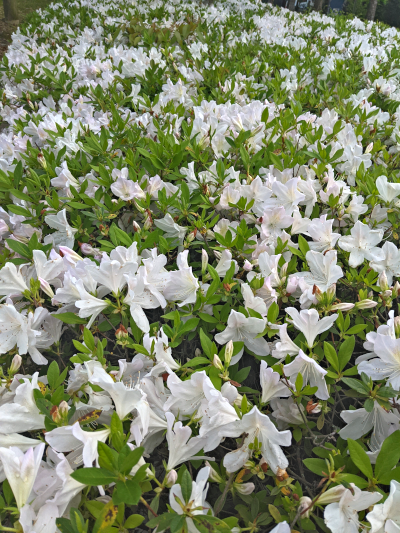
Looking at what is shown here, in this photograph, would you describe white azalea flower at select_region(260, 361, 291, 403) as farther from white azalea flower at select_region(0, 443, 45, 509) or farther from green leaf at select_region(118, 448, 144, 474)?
white azalea flower at select_region(0, 443, 45, 509)

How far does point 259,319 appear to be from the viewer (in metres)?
1.26

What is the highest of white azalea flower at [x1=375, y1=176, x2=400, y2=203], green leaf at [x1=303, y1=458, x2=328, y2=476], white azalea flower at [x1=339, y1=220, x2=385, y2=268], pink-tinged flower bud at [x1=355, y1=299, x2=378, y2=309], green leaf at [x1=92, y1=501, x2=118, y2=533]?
white azalea flower at [x1=375, y1=176, x2=400, y2=203]

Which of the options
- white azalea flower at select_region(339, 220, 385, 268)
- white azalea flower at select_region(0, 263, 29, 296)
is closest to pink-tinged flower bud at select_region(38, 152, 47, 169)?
white azalea flower at select_region(0, 263, 29, 296)

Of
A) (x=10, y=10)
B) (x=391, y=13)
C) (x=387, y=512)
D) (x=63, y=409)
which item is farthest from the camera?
(x=391, y=13)

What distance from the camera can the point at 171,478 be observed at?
100 cm

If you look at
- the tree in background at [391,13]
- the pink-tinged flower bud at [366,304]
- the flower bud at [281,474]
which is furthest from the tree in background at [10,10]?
the tree in background at [391,13]

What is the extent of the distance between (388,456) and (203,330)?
711mm

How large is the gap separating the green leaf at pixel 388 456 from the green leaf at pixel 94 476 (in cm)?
64

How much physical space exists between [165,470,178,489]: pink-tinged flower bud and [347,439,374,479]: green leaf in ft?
1.49

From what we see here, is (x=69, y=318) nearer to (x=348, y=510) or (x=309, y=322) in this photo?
(x=309, y=322)

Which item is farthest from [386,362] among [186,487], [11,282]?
[11,282]

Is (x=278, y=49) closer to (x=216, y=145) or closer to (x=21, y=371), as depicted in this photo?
(x=216, y=145)

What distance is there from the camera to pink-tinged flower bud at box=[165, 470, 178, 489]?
100 centimetres

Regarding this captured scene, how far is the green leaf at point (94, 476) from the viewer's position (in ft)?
2.86
